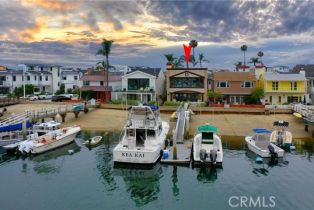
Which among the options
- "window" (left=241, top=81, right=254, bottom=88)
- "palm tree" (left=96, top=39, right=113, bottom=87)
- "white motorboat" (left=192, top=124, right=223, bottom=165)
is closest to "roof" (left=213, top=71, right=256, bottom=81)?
"window" (left=241, top=81, right=254, bottom=88)

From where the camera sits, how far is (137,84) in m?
78.6

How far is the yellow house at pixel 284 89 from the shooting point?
72.8 metres

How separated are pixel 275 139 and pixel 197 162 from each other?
12553 mm

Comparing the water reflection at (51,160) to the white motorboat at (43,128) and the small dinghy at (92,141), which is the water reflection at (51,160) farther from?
the white motorboat at (43,128)

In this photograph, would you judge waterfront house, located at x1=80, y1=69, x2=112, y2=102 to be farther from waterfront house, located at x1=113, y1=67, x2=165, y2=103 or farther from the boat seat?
the boat seat

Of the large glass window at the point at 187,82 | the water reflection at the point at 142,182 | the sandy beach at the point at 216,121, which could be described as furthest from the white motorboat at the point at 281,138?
the large glass window at the point at 187,82

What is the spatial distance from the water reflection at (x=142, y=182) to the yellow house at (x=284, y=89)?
4537 centimetres

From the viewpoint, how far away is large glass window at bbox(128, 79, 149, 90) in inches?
3073

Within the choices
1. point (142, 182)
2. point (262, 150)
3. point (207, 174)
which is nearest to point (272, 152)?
point (262, 150)

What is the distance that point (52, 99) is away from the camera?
82625 millimetres

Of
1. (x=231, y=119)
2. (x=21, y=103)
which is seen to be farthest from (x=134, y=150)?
(x=21, y=103)

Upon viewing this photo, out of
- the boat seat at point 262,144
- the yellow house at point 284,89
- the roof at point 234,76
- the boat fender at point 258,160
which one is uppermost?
the roof at point 234,76

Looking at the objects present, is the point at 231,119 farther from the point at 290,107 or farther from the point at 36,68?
the point at 36,68

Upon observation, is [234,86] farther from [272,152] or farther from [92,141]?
[272,152]
